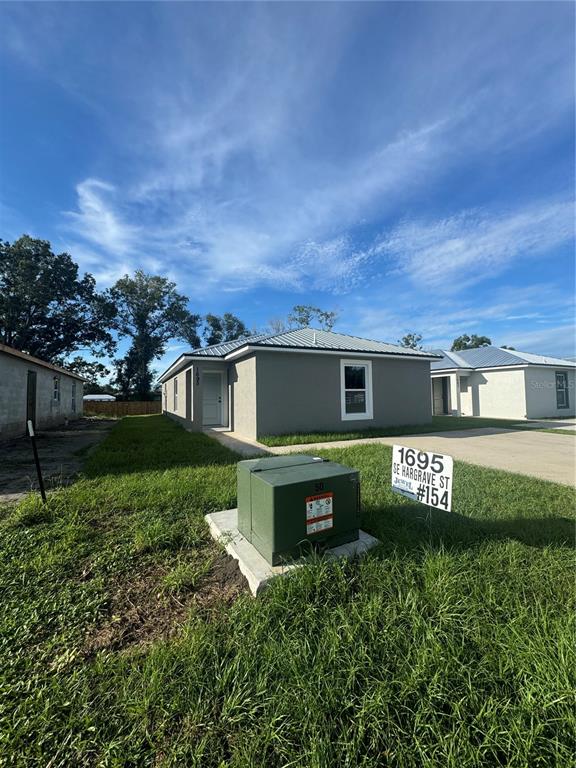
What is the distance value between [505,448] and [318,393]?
197 inches

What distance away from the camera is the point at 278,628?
1.95 meters

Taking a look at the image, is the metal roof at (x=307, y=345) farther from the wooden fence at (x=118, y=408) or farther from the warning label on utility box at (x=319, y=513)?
the wooden fence at (x=118, y=408)

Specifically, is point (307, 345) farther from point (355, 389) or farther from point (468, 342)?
point (468, 342)

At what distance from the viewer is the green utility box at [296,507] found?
243 cm

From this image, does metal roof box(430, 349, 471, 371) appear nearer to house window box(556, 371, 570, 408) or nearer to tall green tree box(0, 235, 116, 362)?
house window box(556, 371, 570, 408)

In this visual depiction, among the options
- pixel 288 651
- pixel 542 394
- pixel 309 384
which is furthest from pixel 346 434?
pixel 542 394

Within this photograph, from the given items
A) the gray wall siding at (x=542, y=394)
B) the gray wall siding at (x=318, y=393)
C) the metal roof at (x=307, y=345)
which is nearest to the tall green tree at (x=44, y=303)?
the metal roof at (x=307, y=345)

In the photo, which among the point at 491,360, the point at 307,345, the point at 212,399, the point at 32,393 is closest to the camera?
the point at 32,393

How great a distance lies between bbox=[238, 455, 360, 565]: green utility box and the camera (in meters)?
2.43

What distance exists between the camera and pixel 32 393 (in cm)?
446

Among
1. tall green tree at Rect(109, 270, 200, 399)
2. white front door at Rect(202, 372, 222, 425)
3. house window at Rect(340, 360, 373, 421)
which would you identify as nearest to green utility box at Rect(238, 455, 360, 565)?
house window at Rect(340, 360, 373, 421)

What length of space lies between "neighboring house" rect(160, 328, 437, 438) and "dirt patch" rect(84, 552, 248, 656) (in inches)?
268

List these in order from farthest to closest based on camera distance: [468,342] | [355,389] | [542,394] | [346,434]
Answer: [468,342] → [542,394] → [355,389] → [346,434]

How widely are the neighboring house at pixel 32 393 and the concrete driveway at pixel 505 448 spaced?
7.34 metres
